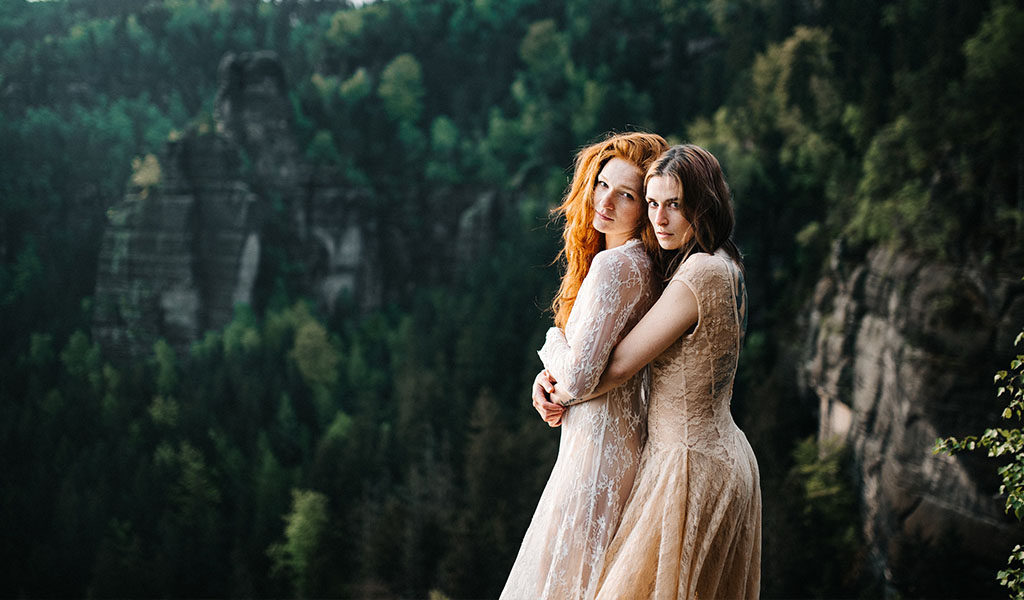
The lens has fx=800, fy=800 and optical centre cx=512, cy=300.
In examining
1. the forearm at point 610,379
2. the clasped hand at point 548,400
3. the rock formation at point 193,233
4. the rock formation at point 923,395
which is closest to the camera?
the forearm at point 610,379

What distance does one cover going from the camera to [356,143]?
183 ft

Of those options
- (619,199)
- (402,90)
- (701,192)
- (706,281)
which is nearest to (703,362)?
(706,281)

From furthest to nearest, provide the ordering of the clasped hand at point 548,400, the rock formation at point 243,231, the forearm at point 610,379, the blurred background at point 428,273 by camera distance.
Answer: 1. the rock formation at point 243,231
2. the blurred background at point 428,273
3. the clasped hand at point 548,400
4. the forearm at point 610,379

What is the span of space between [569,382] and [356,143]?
54.9 metres

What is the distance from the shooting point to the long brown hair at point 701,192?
10.0 ft

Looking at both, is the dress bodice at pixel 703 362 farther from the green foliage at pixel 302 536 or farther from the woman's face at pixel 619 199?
the green foliage at pixel 302 536

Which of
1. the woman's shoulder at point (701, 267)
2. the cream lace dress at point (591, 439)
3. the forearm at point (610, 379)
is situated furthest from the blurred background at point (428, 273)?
the woman's shoulder at point (701, 267)

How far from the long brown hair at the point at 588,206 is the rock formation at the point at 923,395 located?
1337 centimetres

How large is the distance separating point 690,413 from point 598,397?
0.39m

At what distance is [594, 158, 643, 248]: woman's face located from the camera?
3361 millimetres

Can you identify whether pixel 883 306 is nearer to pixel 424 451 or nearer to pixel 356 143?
pixel 424 451

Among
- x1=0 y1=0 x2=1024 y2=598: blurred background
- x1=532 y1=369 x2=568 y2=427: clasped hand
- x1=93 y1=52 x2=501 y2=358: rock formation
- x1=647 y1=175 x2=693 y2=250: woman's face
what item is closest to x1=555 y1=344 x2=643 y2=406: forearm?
x1=532 y1=369 x2=568 y2=427: clasped hand

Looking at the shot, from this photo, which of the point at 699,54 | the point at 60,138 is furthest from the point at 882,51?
the point at 60,138

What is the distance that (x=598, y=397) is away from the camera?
332 centimetres
